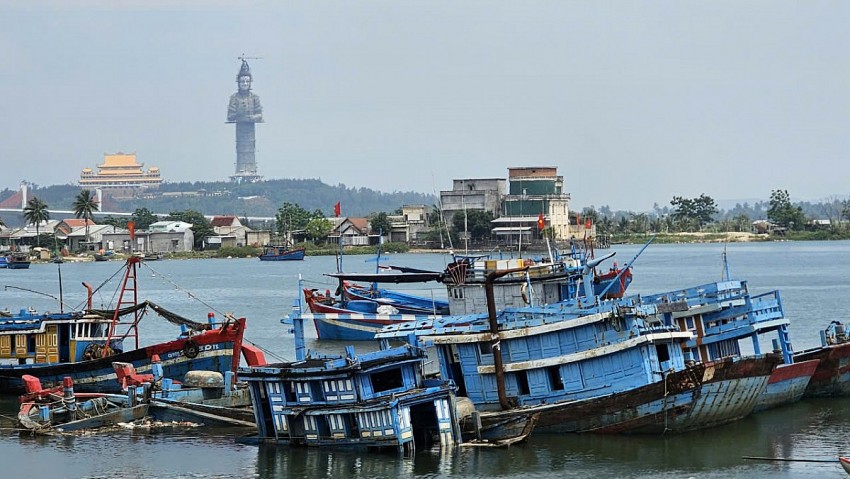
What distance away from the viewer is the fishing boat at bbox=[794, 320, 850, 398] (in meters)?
38.0

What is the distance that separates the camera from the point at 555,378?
32.3 m

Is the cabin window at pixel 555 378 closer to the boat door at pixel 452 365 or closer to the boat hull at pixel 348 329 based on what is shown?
the boat door at pixel 452 365

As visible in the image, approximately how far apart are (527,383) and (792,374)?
9.16m

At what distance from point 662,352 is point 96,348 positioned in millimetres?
19366

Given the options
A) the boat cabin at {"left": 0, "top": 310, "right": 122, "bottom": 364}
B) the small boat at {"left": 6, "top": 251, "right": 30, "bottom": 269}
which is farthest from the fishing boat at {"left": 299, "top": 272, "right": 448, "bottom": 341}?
the small boat at {"left": 6, "top": 251, "right": 30, "bottom": 269}

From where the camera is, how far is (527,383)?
32.4 metres

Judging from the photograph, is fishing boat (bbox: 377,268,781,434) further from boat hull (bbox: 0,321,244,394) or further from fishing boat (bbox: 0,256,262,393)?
fishing boat (bbox: 0,256,262,393)

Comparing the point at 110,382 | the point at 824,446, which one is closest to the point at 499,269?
the point at 824,446

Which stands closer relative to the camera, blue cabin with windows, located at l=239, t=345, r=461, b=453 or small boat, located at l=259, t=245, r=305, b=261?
blue cabin with windows, located at l=239, t=345, r=461, b=453

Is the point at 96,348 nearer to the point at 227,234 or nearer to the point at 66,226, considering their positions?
the point at 66,226

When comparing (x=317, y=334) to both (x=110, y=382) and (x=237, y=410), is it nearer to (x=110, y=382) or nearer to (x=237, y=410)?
(x=110, y=382)

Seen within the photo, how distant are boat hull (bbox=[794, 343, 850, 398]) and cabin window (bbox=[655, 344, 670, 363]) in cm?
744

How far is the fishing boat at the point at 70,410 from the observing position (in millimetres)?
35188

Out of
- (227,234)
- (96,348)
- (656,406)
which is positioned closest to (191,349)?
(96,348)
